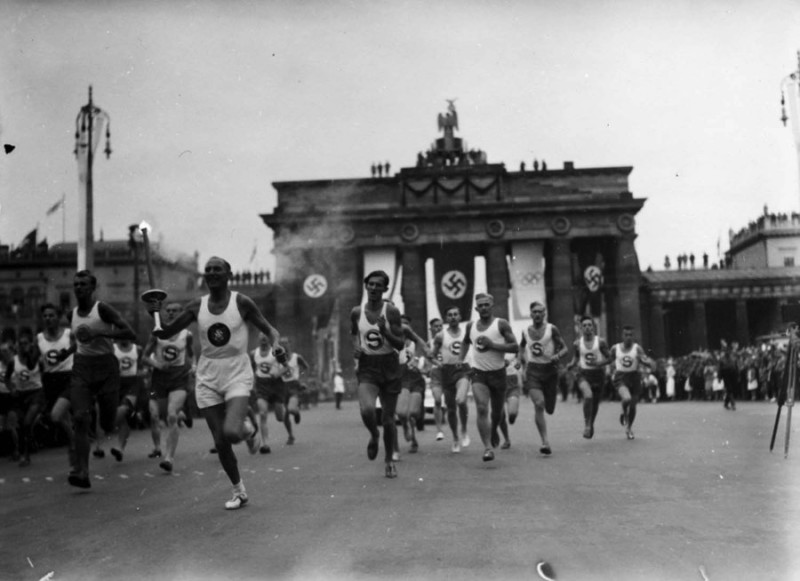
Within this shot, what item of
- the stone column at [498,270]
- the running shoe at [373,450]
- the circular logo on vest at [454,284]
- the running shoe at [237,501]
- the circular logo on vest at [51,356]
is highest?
the stone column at [498,270]

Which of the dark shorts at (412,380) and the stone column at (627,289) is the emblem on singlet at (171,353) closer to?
the dark shorts at (412,380)

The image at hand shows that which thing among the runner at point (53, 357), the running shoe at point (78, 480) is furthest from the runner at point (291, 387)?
the running shoe at point (78, 480)

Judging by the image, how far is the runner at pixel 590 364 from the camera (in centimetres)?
1405

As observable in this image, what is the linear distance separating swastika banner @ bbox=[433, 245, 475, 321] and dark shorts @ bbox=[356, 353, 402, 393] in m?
38.5

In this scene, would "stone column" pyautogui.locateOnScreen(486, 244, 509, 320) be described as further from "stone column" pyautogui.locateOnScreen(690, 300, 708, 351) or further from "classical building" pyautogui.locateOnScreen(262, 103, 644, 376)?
"stone column" pyautogui.locateOnScreen(690, 300, 708, 351)

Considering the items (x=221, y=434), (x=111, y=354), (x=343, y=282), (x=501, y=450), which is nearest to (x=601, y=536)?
(x=221, y=434)

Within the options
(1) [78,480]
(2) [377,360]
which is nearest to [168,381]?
(1) [78,480]

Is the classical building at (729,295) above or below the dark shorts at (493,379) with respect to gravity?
above

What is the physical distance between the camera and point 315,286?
5162 cm

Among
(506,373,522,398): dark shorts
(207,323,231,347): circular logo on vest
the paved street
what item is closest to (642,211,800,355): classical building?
(506,373,522,398): dark shorts

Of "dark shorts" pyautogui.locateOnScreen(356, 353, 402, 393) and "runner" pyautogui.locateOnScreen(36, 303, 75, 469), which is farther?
"runner" pyautogui.locateOnScreen(36, 303, 75, 469)

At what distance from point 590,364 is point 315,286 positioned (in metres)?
38.4

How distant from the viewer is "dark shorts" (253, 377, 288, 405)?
49.5 ft

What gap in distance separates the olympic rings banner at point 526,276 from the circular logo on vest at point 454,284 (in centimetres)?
295
